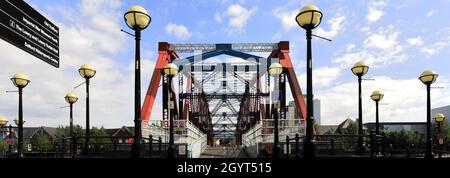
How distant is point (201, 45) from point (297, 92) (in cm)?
1375

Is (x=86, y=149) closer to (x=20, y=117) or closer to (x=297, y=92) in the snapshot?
(x=20, y=117)

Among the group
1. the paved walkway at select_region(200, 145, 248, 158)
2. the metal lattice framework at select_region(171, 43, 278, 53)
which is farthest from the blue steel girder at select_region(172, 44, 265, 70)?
the paved walkway at select_region(200, 145, 248, 158)

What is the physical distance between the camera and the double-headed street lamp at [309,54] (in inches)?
374

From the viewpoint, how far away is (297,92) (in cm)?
3183

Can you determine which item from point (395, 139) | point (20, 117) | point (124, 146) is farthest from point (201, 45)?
point (395, 139)

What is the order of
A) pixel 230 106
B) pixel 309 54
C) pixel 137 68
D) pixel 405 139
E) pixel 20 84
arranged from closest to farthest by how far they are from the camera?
pixel 137 68, pixel 309 54, pixel 20 84, pixel 405 139, pixel 230 106

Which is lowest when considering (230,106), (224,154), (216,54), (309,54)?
(224,154)

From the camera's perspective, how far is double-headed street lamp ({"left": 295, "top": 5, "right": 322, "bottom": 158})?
31.1 feet

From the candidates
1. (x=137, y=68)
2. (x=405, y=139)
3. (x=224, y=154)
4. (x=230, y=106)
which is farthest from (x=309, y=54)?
(x=230, y=106)

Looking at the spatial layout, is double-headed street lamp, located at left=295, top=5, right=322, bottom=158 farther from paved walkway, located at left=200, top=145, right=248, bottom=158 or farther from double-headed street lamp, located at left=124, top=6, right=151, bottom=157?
paved walkway, located at left=200, top=145, right=248, bottom=158

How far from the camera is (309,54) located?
9805 mm

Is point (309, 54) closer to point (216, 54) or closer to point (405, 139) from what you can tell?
point (216, 54)

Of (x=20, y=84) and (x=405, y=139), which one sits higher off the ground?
(x=20, y=84)

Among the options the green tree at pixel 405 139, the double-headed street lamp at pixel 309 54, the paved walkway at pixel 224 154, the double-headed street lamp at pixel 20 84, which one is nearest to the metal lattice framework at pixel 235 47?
the paved walkway at pixel 224 154
